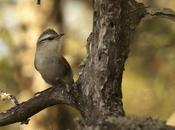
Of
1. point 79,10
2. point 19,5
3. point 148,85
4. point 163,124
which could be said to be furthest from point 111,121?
point 79,10

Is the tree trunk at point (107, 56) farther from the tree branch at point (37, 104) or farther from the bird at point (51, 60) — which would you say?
the bird at point (51, 60)

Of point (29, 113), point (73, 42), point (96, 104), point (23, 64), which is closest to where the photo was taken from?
point (96, 104)

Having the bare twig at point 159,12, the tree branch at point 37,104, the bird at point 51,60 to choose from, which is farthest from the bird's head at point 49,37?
the bare twig at point 159,12

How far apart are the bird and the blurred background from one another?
3.44 metres

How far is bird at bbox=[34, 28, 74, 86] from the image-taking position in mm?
6359

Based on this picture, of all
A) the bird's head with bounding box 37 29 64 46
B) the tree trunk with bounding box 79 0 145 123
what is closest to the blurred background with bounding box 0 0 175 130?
the bird's head with bounding box 37 29 64 46

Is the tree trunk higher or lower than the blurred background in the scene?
higher

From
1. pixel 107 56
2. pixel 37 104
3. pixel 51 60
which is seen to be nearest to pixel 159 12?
pixel 107 56

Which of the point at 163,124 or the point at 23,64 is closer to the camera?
the point at 163,124

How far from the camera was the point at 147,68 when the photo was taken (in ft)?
38.2

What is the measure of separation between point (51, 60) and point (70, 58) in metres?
5.64

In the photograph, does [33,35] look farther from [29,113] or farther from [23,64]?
[29,113]

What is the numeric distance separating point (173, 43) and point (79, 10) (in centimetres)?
382

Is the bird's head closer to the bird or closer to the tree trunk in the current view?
the bird
